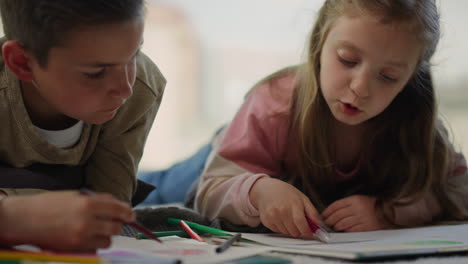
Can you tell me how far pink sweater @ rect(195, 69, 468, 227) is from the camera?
100 cm

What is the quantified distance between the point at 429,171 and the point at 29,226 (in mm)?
750

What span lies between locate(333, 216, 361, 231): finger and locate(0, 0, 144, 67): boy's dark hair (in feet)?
1.57

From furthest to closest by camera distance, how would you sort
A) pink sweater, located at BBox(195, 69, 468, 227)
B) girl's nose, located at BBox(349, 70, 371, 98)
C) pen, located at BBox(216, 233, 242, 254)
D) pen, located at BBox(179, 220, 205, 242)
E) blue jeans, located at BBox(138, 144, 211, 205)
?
blue jeans, located at BBox(138, 144, 211, 205) < pink sweater, located at BBox(195, 69, 468, 227) < girl's nose, located at BBox(349, 70, 371, 98) < pen, located at BBox(179, 220, 205, 242) < pen, located at BBox(216, 233, 242, 254)

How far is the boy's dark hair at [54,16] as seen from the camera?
656 millimetres

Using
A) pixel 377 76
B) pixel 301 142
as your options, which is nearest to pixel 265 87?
pixel 301 142

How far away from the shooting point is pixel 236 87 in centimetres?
241

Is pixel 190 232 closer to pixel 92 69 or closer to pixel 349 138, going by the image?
pixel 92 69

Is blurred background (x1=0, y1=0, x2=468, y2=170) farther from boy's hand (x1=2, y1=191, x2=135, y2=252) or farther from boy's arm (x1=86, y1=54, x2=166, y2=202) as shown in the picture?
boy's hand (x1=2, y1=191, x2=135, y2=252)

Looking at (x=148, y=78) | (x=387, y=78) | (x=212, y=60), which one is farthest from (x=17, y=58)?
(x=212, y=60)

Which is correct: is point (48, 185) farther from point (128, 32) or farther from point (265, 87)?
point (265, 87)

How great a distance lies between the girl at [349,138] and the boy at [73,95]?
20cm

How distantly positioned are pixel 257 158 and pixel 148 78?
257 millimetres

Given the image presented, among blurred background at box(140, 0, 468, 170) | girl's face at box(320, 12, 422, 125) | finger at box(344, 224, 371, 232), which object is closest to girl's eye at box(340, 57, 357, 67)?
girl's face at box(320, 12, 422, 125)

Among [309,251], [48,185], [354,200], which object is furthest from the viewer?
[354,200]
